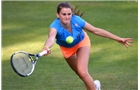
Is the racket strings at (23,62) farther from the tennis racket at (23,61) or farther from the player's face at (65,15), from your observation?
the player's face at (65,15)

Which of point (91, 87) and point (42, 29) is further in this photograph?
point (42, 29)

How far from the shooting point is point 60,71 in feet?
36.7

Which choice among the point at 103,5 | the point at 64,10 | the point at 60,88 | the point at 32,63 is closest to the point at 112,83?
the point at 60,88

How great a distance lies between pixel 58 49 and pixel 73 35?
17.1 ft

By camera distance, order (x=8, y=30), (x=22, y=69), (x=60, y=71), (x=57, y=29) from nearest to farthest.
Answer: (x=22, y=69)
(x=57, y=29)
(x=60, y=71)
(x=8, y=30)

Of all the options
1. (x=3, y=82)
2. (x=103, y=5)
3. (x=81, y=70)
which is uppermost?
(x=81, y=70)

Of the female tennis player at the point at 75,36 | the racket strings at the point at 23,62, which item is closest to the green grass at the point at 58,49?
the female tennis player at the point at 75,36

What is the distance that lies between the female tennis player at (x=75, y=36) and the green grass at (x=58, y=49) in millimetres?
1198

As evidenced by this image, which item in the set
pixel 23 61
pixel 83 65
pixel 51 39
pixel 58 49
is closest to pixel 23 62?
pixel 23 61

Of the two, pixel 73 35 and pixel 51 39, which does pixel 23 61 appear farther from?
pixel 73 35

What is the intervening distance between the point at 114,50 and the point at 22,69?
637 cm

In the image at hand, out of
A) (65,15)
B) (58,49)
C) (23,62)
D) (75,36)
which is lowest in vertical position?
(58,49)

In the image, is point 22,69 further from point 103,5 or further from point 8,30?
point 103,5

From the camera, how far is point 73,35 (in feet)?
27.3
